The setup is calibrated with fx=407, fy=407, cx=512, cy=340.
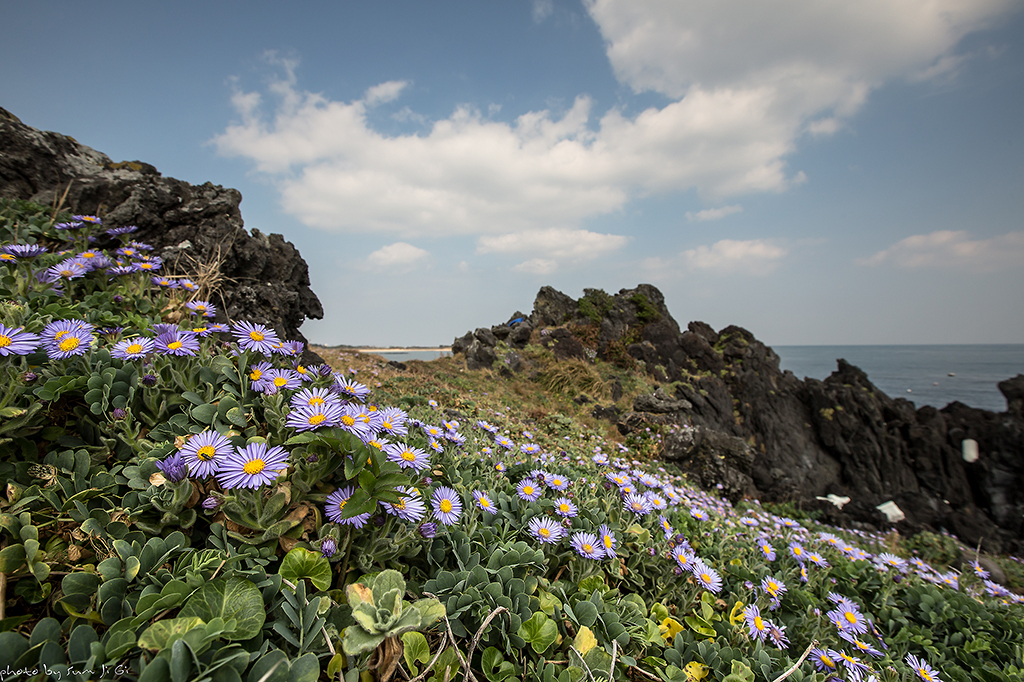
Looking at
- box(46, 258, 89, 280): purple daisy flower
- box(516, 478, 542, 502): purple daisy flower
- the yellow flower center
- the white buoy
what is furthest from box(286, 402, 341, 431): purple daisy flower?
the white buoy

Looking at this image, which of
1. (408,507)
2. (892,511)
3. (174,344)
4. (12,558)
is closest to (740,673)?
(408,507)

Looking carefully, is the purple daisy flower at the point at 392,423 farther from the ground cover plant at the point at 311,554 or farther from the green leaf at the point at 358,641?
the green leaf at the point at 358,641

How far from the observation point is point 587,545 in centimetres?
174

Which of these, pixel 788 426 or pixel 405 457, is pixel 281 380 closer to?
pixel 405 457

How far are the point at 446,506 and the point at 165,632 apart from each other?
35.4 inches

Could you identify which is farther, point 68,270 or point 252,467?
point 68,270

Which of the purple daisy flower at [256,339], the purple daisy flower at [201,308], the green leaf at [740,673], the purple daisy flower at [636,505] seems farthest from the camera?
the purple daisy flower at [201,308]

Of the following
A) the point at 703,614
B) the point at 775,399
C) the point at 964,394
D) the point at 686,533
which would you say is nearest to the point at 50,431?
the point at 703,614

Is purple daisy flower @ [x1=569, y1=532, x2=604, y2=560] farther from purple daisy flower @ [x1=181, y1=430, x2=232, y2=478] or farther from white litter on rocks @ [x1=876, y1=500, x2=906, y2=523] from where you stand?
white litter on rocks @ [x1=876, y1=500, x2=906, y2=523]

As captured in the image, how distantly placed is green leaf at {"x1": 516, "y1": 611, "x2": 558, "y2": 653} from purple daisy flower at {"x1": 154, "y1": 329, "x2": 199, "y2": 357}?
1616 millimetres

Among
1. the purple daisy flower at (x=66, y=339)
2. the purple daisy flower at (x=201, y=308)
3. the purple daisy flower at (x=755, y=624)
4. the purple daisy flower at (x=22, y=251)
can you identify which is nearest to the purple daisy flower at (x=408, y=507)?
the purple daisy flower at (x=66, y=339)

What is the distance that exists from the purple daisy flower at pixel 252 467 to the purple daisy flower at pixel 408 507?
34 centimetres

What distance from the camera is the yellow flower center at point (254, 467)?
1.21 meters

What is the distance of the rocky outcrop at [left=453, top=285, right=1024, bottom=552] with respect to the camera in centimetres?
772
